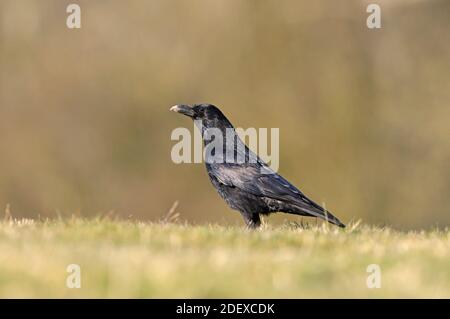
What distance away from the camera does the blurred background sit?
26078 mm

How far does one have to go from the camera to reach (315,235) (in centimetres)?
915

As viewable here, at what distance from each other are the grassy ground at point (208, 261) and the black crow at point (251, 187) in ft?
4.97

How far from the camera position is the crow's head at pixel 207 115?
40.0 ft

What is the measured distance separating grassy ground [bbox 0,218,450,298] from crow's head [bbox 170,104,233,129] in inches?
110

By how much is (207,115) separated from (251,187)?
140 centimetres

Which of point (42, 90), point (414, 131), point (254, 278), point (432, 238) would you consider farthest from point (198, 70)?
point (254, 278)

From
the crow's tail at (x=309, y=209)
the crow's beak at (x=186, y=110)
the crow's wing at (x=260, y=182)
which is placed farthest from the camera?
the crow's beak at (x=186, y=110)

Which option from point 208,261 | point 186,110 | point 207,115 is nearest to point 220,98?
point 186,110

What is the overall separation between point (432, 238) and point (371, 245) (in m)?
1.27

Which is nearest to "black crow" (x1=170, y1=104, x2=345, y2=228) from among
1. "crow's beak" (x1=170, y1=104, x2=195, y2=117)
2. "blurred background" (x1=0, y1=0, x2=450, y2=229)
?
"crow's beak" (x1=170, y1=104, x2=195, y2=117)

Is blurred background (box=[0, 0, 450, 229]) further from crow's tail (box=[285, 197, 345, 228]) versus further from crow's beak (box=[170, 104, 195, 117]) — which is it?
crow's tail (box=[285, 197, 345, 228])

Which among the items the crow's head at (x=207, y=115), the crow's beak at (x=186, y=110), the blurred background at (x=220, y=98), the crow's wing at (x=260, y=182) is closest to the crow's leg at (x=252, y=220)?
the crow's wing at (x=260, y=182)

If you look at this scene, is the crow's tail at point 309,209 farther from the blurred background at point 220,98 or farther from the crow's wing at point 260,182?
the blurred background at point 220,98

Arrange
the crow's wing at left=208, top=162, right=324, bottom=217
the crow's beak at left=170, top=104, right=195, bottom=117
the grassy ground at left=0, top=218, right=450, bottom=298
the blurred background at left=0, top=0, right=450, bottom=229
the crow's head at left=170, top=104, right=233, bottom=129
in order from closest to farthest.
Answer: the grassy ground at left=0, top=218, right=450, bottom=298
the crow's wing at left=208, top=162, right=324, bottom=217
the crow's head at left=170, top=104, right=233, bottom=129
the crow's beak at left=170, top=104, right=195, bottom=117
the blurred background at left=0, top=0, right=450, bottom=229
